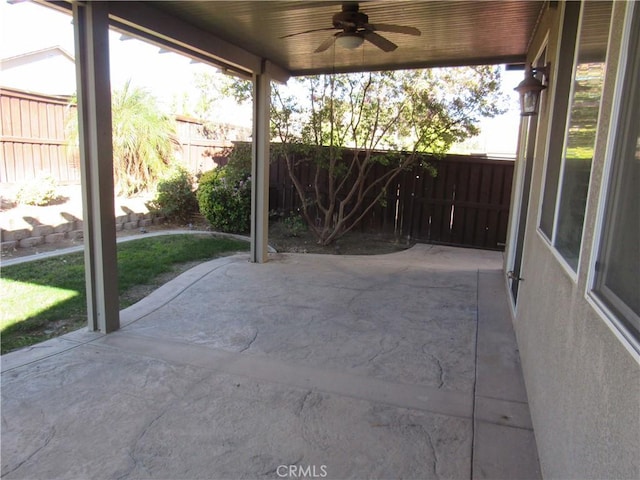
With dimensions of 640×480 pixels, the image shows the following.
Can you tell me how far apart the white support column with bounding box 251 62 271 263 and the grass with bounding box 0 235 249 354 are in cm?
85

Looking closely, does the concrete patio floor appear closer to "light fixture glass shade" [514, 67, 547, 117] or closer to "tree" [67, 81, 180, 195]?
"light fixture glass shade" [514, 67, 547, 117]

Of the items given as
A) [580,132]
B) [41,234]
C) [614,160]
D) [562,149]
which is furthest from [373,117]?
[614,160]

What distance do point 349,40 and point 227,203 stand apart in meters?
4.86

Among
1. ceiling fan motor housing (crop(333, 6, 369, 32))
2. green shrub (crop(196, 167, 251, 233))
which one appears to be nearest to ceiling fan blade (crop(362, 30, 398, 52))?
ceiling fan motor housing (crop(333, 6, 369, 32))

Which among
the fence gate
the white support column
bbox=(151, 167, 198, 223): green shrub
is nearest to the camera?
the white support column

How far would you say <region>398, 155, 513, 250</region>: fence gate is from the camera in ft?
25.3

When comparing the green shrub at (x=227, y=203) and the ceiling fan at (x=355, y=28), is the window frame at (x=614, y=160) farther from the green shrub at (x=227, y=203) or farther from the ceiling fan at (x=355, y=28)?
the green shrub at (x=227, y=203)

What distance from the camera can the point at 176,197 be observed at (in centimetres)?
881

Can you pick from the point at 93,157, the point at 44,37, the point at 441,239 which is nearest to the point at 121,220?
the point at 93,157

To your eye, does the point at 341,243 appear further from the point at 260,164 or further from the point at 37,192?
the point at 37,192

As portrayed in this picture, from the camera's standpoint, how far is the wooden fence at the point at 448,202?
25.3ft

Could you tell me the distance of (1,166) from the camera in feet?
24.5

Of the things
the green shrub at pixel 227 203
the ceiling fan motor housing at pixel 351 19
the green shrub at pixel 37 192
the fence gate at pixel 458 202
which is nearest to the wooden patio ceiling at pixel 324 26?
the ceiling fan motor housing at pixel 351 19

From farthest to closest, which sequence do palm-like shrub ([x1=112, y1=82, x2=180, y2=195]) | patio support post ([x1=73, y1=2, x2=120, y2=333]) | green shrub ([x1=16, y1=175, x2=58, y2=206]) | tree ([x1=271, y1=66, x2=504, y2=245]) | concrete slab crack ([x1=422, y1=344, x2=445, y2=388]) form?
palm-like shrub ([x1=112, y1=82, x2=180, y2=195]), tree ([x1=271, y1=66, x2=504, y2=245]), green shrub ([x1=16, y1=175, x2=58, y2=206]), patio support post ([x1=73, y1=2, x2=120, y2=333]), concrete slab crack ([x1=422, y1=344, x2=445, y2=388])
